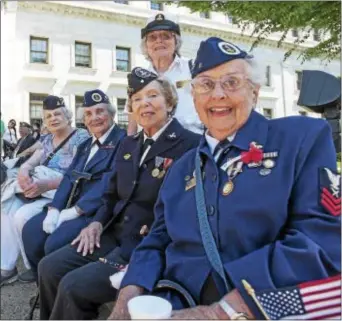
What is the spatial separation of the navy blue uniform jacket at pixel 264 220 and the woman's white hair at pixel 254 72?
13 centimetres

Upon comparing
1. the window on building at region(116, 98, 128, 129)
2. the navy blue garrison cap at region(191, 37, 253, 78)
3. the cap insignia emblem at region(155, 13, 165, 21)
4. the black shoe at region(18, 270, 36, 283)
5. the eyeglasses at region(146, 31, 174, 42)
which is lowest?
the black shoe at region(18, 270, 36, 283)

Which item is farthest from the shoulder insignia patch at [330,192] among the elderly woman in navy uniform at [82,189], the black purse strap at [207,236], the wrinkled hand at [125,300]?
the elderly woman in navy uniform at [82,189]

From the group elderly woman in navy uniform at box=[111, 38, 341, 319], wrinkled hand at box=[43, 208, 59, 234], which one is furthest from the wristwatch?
wrinkled hand at box=[43, 208, 59, 234]

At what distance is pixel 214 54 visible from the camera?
1375mm

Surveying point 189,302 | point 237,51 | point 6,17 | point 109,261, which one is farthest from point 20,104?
point 189,302

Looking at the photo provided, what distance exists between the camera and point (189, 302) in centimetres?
129

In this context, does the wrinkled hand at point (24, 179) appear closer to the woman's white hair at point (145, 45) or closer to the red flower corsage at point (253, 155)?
the woman's white hair at point (145, 45)

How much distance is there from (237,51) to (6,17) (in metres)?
0.98

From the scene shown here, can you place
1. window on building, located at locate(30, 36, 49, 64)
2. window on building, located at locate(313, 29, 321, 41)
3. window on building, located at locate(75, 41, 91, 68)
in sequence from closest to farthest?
window on building, located at locate(30, 36, 49, 64), window on building, located at locate(75, 41, 91, 68), window on building, located at locate(313, 29, 321, 41)

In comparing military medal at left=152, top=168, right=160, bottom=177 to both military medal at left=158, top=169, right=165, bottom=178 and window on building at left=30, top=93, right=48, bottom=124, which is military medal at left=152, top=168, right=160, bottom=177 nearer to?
military medal at left=158, top=169, right=165, bottom=178

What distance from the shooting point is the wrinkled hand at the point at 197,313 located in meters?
1.19

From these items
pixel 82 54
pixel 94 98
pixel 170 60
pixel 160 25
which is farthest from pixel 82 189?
pixel 160 25

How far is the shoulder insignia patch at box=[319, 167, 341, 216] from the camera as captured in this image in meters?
1.15

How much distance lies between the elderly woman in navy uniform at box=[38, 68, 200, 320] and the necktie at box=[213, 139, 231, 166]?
0.48 metres
